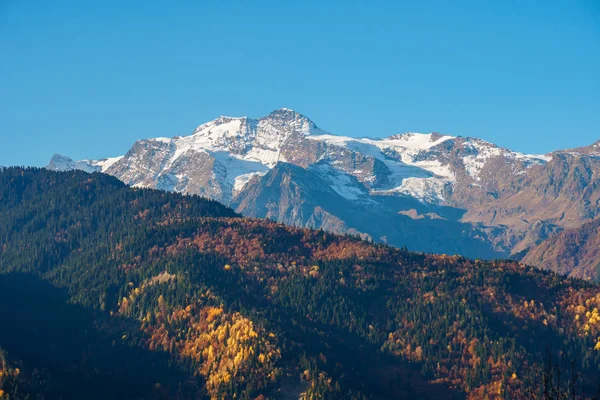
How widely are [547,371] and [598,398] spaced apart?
9361 mm

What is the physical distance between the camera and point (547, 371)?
413ft

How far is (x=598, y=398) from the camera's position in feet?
426
